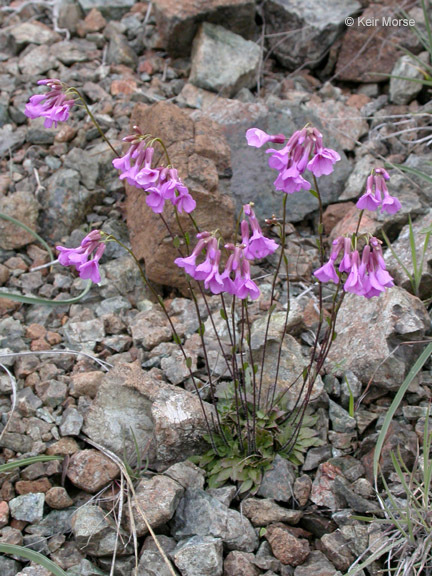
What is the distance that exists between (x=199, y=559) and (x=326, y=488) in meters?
0.68

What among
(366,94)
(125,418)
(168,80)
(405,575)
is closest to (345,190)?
(366,94)

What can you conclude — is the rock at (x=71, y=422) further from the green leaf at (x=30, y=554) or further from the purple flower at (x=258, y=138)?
the purple flower at (x=258, y=138)

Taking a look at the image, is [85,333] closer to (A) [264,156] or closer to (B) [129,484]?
(B) [129,484]

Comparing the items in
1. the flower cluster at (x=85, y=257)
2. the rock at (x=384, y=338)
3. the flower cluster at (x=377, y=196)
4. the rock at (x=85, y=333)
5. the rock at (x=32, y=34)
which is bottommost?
the rock at (x=85, y=333)

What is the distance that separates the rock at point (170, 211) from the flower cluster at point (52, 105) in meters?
1.36

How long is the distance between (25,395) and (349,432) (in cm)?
165

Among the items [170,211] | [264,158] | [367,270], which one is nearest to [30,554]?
[367,270]

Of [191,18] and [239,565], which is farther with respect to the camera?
[191,18]

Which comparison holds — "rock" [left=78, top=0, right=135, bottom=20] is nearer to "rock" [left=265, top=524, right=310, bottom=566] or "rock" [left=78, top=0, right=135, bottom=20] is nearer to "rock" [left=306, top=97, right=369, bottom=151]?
"rock" [left=306, top=97, right=369, bottom=151]

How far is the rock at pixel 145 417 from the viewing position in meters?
3.06

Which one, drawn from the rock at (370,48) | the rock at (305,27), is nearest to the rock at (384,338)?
the rock at (370,48)

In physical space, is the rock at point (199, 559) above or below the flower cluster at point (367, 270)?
below

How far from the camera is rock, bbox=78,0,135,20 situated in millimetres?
6113

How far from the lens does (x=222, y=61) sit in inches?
217
